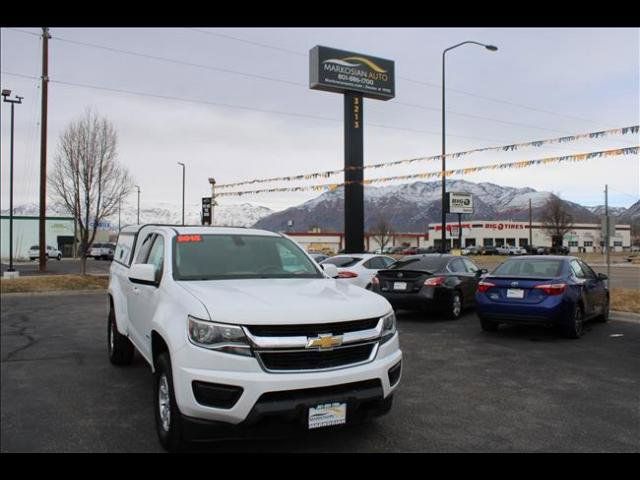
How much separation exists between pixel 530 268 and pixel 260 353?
23.9 feet

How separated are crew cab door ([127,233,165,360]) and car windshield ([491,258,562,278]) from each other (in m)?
6.17

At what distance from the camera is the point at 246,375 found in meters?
3.63

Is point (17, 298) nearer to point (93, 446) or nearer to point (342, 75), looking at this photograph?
point (93, 446)

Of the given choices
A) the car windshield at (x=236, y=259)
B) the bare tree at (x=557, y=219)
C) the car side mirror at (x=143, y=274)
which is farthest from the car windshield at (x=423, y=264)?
the bare tree at (x=557, y=219)

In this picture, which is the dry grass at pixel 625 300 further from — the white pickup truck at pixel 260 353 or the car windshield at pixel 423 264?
the white pickup truck at pixel 260 353

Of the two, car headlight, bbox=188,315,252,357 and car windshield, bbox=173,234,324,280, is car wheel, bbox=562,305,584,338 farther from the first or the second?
car headlight, bbox=188,315,252,357

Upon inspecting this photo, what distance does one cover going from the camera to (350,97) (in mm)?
30031

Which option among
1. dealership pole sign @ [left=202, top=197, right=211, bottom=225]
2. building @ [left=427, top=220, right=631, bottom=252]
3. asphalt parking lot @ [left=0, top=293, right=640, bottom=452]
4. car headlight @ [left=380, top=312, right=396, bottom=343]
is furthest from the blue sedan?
building @ [left=427, top=220, right=631, bottom=252]

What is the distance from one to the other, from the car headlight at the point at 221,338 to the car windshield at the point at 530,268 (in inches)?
A: 270

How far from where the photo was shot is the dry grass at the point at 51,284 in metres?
17.1

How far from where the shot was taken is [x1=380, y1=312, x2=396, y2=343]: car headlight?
4.28 m

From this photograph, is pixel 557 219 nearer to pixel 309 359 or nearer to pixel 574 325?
pixel 574 325

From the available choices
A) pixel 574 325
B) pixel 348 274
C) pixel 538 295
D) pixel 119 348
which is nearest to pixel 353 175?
pixel 348 274
